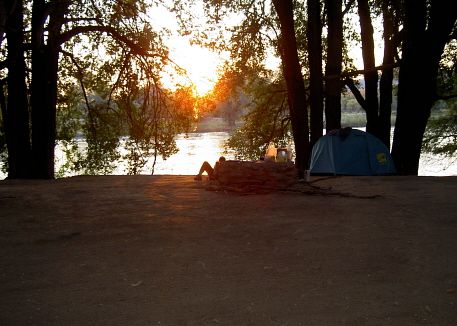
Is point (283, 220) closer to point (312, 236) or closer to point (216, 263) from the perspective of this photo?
point (312, 236)

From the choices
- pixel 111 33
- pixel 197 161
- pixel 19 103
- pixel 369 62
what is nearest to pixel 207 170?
pixel 111 33

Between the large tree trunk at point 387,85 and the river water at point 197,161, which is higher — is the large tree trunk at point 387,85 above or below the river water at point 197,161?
above

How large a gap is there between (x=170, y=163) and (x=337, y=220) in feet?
131

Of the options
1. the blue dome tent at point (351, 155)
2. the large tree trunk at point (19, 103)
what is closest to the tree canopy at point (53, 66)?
the large tree trunk at point (19, 103)

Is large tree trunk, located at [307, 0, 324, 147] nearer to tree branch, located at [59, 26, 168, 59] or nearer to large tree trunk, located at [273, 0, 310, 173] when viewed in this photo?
large tree trunk, located at [273, 0, 310, 173]

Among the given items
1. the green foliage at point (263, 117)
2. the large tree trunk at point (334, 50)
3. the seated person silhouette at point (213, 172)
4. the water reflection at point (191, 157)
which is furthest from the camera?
the water reflection at point (191, 157)

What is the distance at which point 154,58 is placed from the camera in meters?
16.2

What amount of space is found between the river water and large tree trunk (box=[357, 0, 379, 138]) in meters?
16.9

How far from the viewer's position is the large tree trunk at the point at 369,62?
53.9 feet

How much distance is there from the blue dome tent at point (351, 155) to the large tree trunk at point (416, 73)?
0.57m

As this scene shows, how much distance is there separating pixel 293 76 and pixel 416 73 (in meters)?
3.90

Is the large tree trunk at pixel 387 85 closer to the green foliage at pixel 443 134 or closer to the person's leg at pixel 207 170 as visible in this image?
the person's leg at pixel 207 170

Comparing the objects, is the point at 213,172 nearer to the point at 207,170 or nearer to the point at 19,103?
the point at 207,170

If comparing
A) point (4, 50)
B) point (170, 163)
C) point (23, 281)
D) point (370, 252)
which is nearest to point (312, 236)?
point (370, 252)
